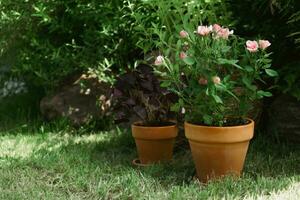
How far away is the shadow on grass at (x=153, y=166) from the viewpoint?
10.7 feet

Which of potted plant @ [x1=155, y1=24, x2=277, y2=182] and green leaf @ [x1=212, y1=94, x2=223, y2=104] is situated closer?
green leaf @ [x1=212, y1=94, x2=223, y2=104]

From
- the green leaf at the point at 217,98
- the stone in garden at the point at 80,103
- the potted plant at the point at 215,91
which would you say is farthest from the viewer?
Result: the stone in garden at the point at 80,103

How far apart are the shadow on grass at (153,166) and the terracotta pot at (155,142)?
11cm

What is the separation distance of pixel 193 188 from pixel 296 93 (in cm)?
116

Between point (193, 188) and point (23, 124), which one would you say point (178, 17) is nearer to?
point (193, 188)

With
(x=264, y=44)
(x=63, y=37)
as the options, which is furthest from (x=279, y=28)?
(x=63, y=37)

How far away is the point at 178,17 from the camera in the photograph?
405 cm

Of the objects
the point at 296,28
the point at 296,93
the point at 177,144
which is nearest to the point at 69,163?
the point at 177,144

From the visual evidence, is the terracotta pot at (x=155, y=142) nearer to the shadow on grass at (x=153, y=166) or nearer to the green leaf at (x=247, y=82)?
the shadow on grass at (x=153, y=166)

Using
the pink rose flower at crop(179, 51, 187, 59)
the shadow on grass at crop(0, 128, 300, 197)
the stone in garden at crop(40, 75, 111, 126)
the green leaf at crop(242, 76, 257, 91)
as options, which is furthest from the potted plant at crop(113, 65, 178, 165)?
the stone in garden at crop(40, 75, 111, 126)

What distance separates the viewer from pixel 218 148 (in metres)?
3.30

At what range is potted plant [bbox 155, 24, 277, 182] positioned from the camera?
3248mm

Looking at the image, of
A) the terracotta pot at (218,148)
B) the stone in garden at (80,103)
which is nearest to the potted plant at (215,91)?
the terracotta pot at (218,148)

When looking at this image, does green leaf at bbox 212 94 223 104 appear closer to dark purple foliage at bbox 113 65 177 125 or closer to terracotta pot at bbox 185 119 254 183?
terracotta pot at bbox 185 119 254 183
